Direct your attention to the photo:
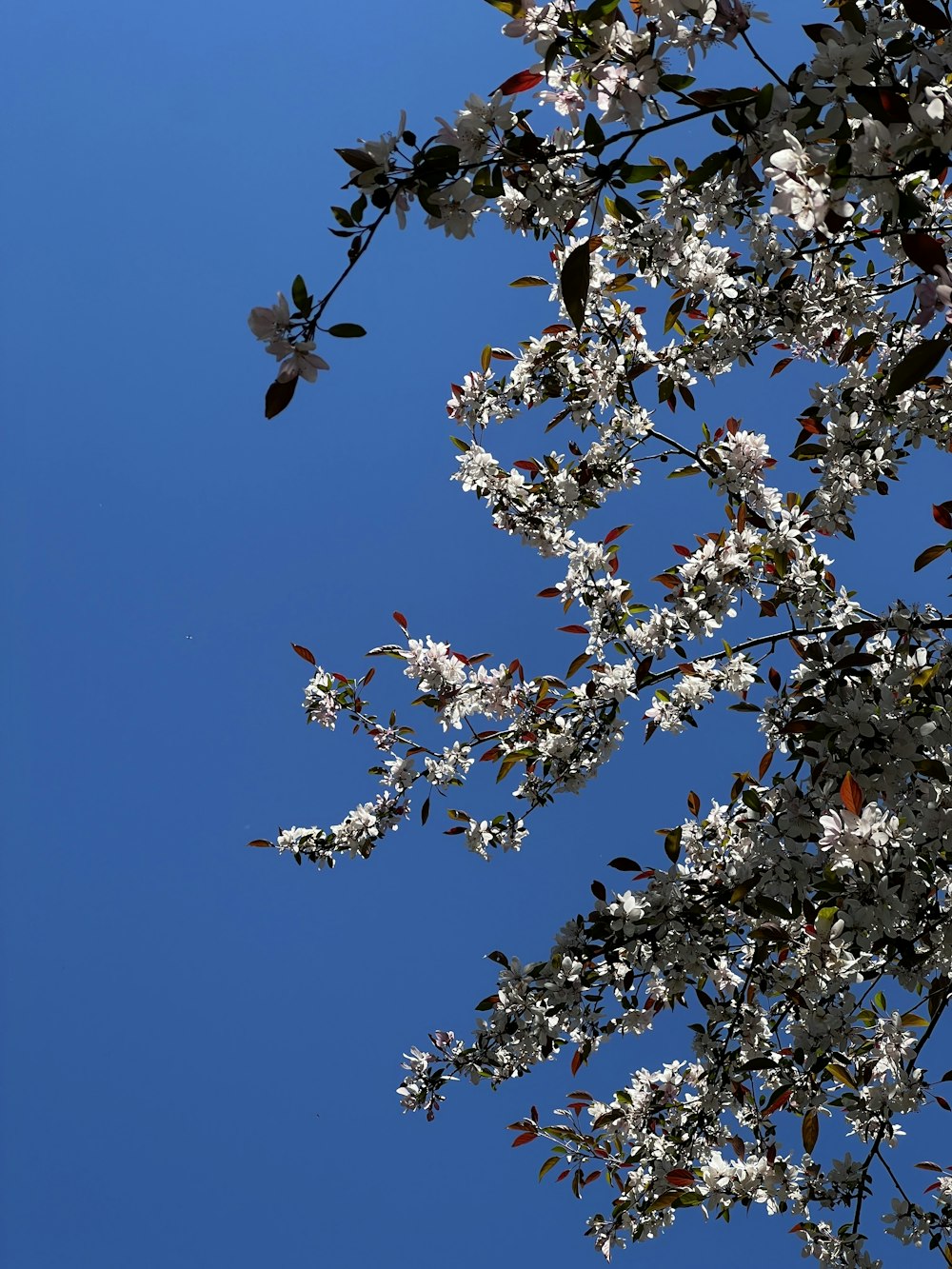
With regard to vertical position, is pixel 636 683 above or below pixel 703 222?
below

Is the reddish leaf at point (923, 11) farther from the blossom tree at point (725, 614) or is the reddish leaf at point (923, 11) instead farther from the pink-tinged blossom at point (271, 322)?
the pink-tinged blossom at point (271, 322)

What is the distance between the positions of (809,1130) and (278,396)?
2.14 m

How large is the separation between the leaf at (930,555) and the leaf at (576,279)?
1351 millimetres

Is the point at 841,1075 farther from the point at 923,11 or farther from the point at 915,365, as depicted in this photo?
the point at 923,11

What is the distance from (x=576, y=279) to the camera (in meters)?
1.23

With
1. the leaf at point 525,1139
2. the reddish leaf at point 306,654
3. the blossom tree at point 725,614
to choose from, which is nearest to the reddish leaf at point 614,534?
the blossom tree at point 725,614

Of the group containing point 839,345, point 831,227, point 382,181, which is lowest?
point 831,227

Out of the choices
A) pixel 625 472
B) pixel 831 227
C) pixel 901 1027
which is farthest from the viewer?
pixel 625 472

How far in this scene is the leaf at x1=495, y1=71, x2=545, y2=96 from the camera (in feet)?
4.60

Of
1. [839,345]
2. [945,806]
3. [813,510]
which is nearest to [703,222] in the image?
[839,345]

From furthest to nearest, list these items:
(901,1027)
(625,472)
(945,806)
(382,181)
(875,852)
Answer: (625,472) < (901,1027) < (945,806) < (875,852) < (382,181)

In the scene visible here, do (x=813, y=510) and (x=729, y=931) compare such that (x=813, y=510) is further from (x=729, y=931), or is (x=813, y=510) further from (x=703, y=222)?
(x=729, y=931)

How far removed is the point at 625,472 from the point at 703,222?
2.80 feet

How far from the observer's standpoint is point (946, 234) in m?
2.05
